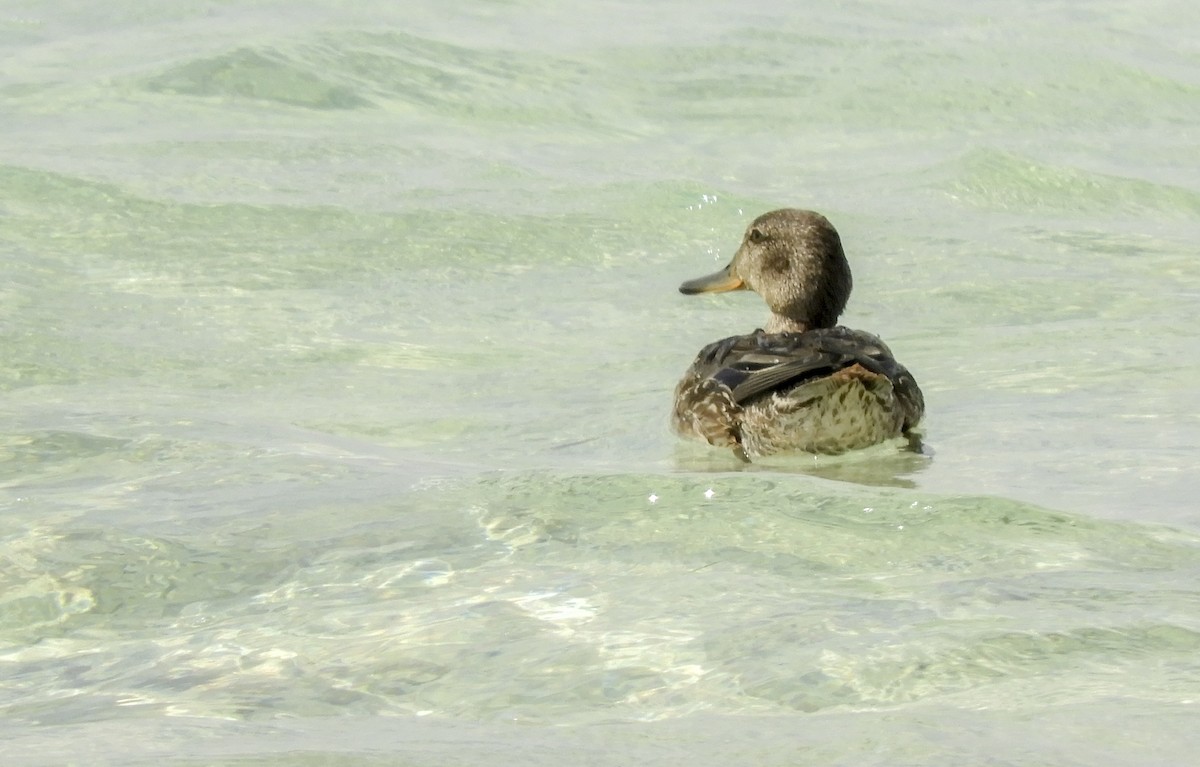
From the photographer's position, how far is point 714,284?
366 inches

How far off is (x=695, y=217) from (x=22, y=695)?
7.44m

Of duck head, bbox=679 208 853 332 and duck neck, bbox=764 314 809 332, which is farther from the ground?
duck head, bbox=679 208 853 332

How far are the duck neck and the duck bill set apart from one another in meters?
0.26

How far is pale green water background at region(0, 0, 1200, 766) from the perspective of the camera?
4508mm

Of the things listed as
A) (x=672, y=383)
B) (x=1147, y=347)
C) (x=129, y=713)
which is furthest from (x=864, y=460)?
(x=129, y=713)

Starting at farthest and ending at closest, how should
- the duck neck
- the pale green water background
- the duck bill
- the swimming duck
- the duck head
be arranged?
the duck bill
the duck neck
the duck head
the swimming duck
the pale green water background

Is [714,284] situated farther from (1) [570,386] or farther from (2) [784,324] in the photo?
(1) [570,386]

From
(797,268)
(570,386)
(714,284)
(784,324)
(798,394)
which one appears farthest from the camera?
(714,284)

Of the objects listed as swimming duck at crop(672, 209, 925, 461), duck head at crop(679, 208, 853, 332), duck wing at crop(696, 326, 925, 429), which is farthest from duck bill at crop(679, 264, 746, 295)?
duck wing at crop(696, 326, 925, 429)

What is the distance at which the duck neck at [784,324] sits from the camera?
884 cm

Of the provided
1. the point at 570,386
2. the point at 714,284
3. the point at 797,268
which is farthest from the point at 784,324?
the point at 570,386

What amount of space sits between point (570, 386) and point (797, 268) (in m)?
1.20

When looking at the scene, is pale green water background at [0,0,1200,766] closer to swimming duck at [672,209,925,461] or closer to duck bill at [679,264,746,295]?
swimming duck at [672,209,925,461]

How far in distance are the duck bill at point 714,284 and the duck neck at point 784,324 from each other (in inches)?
10.2
